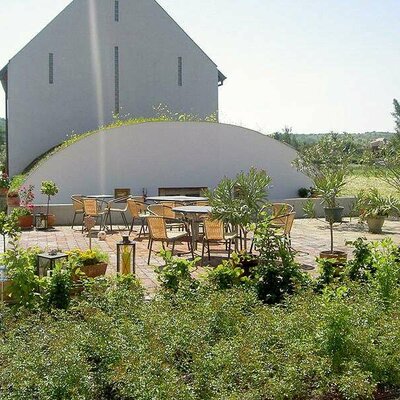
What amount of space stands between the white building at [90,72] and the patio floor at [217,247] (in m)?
9.43

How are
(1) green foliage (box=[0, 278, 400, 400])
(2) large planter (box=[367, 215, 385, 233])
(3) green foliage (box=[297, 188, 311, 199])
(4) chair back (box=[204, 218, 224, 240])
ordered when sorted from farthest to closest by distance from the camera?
(3) green foliage (box=[297, 188, 311, 199])
(2) large planter (box=[367, 215, 385, 233])
(4) chair back (box=[204, 218, 224, 240])
(1) green foliage (box=[0, 278, 400, 400])

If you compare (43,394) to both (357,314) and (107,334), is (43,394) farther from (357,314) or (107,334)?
(357,314)

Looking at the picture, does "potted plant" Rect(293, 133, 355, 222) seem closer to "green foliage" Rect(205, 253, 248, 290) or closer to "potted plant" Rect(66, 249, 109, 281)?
"potted plant" Rect(66, 249, 109, 281)

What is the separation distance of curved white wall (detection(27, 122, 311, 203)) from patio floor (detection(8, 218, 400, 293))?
2.85m

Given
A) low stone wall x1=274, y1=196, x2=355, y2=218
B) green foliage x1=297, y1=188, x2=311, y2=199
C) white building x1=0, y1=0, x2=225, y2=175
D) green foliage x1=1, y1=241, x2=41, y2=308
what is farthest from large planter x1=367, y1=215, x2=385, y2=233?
white building x1=0, y1=0, x2=225, y2=175

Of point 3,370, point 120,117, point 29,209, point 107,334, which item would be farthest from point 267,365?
point 120,117

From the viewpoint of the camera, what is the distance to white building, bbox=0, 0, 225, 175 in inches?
870

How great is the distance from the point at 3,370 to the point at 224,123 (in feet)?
48.0

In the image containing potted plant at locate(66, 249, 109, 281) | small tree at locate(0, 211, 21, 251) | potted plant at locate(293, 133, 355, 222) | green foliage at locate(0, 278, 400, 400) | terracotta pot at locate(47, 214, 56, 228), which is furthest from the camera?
potted plant at locate(293, 133, 355, 222)

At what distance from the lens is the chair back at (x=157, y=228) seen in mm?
8656

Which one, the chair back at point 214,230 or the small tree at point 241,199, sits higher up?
the small tree at point 241,199

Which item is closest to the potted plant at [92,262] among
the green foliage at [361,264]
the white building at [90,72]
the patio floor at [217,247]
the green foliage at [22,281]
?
the patio floor at [217,247]

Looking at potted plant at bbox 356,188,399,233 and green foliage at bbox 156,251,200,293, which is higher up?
potted plant at bbox 356,188,399,233

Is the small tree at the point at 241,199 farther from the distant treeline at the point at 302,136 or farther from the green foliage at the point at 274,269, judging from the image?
the distant treeline at the point at 302,136
